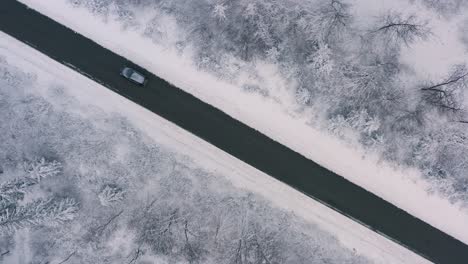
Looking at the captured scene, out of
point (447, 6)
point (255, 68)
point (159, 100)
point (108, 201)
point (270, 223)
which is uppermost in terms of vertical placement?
point (447, 6)

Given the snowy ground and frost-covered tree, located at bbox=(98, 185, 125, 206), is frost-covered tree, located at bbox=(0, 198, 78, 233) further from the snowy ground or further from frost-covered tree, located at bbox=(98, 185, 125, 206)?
frost-covered tree, located at bbox=(98, 185, 125, 206)

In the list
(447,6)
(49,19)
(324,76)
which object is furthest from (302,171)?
(49,19)

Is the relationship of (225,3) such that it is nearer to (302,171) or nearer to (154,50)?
(154,50)

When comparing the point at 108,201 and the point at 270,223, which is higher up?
the point at 270,223

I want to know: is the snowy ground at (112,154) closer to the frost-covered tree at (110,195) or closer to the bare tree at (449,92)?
the frost-covered tree at (110,195)

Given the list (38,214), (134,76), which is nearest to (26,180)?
Answer: (38,214)

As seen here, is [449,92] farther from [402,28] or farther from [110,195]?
[110,195]

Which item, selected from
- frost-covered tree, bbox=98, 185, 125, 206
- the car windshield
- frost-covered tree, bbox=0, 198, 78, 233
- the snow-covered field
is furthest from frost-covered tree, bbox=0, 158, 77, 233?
the snow-covered field
